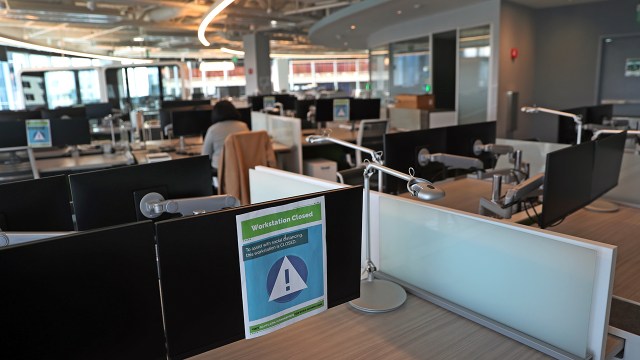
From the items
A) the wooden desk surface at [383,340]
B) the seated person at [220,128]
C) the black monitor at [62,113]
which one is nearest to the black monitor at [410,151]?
the wooden desk surface at [383,340]

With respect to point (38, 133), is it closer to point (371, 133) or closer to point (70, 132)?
point (70, 132)

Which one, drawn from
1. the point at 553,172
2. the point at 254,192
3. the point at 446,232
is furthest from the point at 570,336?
the point at 254,192

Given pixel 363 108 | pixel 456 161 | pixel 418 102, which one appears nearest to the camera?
pixel 456 161

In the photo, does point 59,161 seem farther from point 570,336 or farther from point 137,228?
point 570,336

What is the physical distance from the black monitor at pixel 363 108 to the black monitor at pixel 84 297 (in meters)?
5.84

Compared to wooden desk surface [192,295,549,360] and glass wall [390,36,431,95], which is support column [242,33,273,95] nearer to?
glass wall [390,36,431,95]

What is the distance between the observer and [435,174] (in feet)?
8.96

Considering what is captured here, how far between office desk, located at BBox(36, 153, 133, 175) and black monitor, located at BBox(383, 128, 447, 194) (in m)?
3.09

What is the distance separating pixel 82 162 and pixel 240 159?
1.62 m

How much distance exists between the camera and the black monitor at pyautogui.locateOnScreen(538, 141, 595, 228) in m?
1.90

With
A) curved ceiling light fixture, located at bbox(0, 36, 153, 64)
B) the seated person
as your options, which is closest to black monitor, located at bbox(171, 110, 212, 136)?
the seated person

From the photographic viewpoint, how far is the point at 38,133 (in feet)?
15.8

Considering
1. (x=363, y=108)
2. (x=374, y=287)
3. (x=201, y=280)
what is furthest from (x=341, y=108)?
(x=201, y=280)

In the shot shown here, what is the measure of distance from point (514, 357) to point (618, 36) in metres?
7.75
